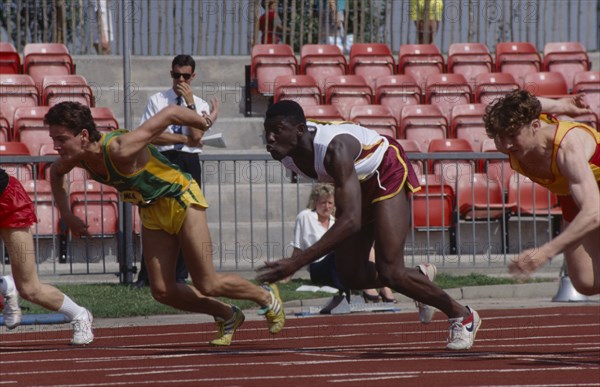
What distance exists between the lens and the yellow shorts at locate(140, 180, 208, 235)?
28.6 ft

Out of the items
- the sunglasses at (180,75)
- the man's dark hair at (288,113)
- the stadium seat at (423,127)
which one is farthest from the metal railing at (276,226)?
the man's dark hair at (288,113)

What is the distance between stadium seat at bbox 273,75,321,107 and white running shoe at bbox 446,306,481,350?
893 cm

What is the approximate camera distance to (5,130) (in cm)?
1579

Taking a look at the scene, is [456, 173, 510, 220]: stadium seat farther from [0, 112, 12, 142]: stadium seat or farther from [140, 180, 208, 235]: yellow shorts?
[140, 180, 208, 235]: yellow shorts

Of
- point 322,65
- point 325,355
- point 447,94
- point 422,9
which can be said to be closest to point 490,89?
point 447,94

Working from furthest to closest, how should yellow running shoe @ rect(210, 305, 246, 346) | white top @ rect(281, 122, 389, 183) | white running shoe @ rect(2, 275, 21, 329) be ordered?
white running shoe @ rect(2, 275, 21, 329) < yellow running shoe @ rect(210, 305, 246, 346) < white top @ rect(281, 122, 389, 183)

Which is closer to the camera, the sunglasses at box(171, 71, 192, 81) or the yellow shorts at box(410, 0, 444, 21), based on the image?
the sunglasses at box(171, 71, 192, 81)

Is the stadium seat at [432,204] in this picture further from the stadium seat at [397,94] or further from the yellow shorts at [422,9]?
the yellow shorts at [422,9]

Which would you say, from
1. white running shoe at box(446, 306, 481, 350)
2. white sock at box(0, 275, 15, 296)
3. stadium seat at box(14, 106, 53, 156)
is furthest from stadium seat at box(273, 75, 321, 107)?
white running shoe at box(446, 306, 481, 350)

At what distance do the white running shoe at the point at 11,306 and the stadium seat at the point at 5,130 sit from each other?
625 cm

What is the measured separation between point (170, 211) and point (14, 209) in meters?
1.29

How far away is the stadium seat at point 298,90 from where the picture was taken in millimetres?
17297

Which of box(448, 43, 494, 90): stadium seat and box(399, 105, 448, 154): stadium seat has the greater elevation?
box(448, 43, 494, 90): stadium seat

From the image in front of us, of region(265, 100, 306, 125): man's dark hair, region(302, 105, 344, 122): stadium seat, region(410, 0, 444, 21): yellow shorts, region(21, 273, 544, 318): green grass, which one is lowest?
region(21, 273, 544, 318): green grass
